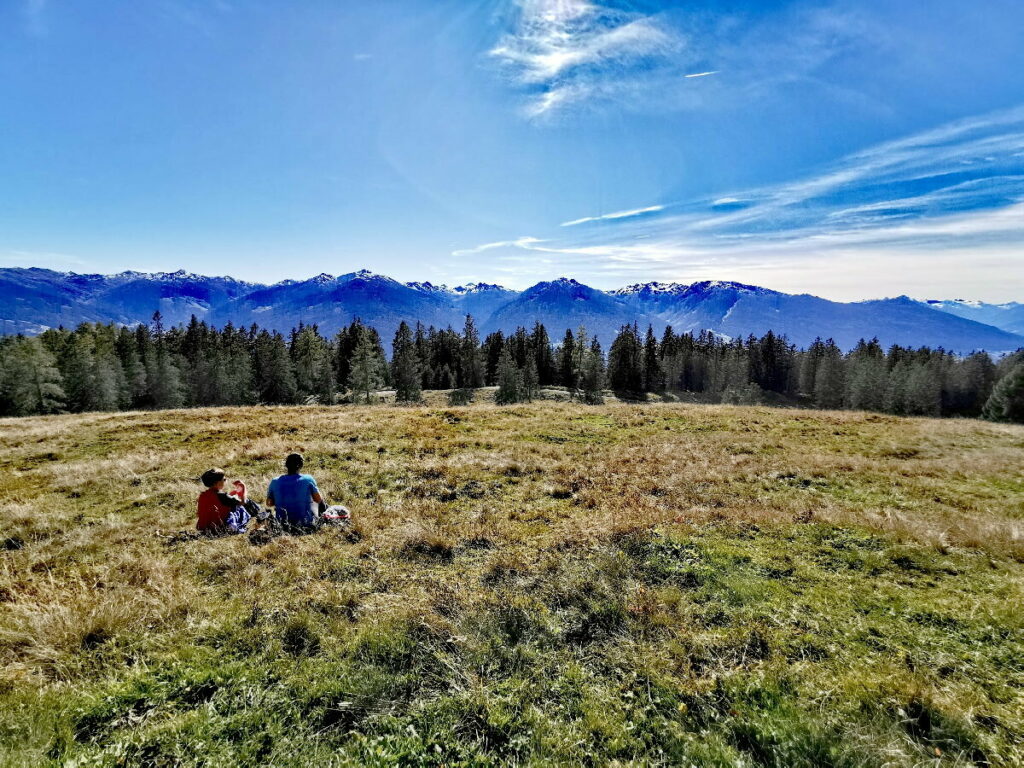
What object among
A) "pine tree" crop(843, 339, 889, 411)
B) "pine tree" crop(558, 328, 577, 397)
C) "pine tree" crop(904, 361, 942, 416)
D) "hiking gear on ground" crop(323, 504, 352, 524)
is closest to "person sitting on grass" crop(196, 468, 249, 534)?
"hiking gear on ground" crop(323, 504, 352, 524)

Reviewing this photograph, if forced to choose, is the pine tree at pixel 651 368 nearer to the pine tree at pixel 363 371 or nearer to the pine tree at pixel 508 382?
the pine tree at pixel 508 382

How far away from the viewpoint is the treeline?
2389 inches

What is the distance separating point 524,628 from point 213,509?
7726 mm

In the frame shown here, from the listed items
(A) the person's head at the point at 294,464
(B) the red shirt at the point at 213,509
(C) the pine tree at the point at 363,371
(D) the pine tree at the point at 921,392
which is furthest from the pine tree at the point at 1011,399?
(C) the pine tree at the point at 363,371

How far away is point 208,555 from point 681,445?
17446 mm

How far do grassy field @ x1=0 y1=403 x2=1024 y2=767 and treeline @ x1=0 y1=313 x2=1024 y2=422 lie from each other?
192 ft

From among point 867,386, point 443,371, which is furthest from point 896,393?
point 443,371

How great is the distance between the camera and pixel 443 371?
92.4 m

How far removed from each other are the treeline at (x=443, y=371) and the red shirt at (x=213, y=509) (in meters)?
59.0

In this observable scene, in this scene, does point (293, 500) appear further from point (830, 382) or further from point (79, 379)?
point (830, 382)

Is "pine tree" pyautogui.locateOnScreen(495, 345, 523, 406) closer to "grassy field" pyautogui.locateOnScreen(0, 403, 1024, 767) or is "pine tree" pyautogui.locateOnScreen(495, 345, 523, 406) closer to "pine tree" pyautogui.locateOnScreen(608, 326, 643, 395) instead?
"pine tree" pyautogui.locateOnScreen(608, 326, 643, 395)

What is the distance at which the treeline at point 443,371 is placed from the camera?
60688 mm

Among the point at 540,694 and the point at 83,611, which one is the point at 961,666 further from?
the point at 83,611

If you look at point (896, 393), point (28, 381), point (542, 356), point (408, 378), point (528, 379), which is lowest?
point (896, 393)
